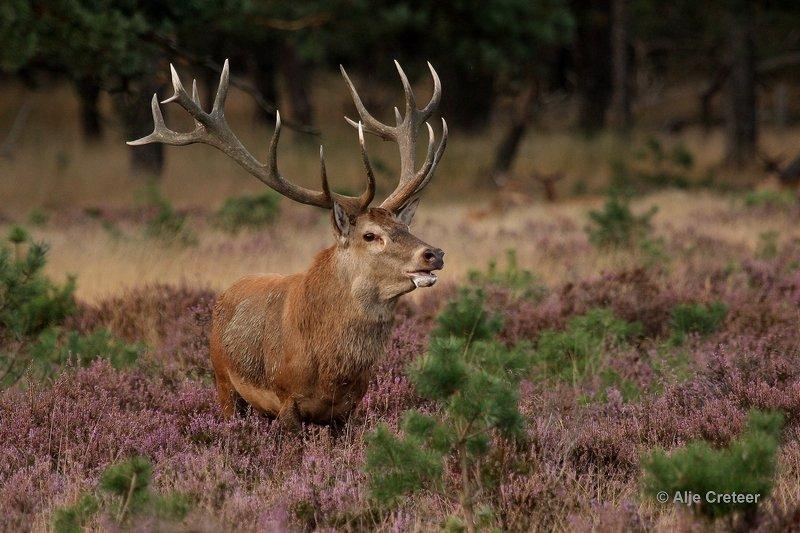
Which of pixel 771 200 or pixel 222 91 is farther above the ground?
pixel 222 91

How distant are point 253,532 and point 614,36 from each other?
25512 millimetres

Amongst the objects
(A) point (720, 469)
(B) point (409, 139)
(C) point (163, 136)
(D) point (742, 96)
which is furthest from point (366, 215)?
(D) point (742, 96)

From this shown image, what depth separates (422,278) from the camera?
5.34 m

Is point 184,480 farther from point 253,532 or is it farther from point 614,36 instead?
point 614,36

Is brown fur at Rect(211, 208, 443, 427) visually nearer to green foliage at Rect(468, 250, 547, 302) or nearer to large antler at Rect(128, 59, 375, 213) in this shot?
large antler at Rect(128, 59, 375, 213)

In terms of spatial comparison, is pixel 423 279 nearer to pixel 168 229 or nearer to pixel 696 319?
pixel 696 319

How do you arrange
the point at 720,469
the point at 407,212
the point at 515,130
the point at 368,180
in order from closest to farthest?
the point at 720,469 < the point at 368,180 < the point at 407,212 < the point at 515,130

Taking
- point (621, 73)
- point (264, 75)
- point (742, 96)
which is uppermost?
point (264, 75)

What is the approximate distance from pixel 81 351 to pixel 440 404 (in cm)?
271

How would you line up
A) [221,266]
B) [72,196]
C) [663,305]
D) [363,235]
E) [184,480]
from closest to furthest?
[184,480], [363,235], [663,305], [221,266], [72,196]

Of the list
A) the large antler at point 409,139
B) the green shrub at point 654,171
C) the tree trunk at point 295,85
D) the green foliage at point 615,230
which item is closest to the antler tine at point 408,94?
the large antler at point 409,139

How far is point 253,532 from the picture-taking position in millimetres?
4391

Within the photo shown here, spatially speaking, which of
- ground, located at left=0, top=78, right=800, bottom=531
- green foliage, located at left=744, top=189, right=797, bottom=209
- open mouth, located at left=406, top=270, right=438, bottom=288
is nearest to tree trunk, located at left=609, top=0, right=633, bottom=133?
green foliage, located at left=744, top=189, right=797, bottom=209

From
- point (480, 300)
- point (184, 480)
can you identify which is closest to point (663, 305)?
point (480, 300)
